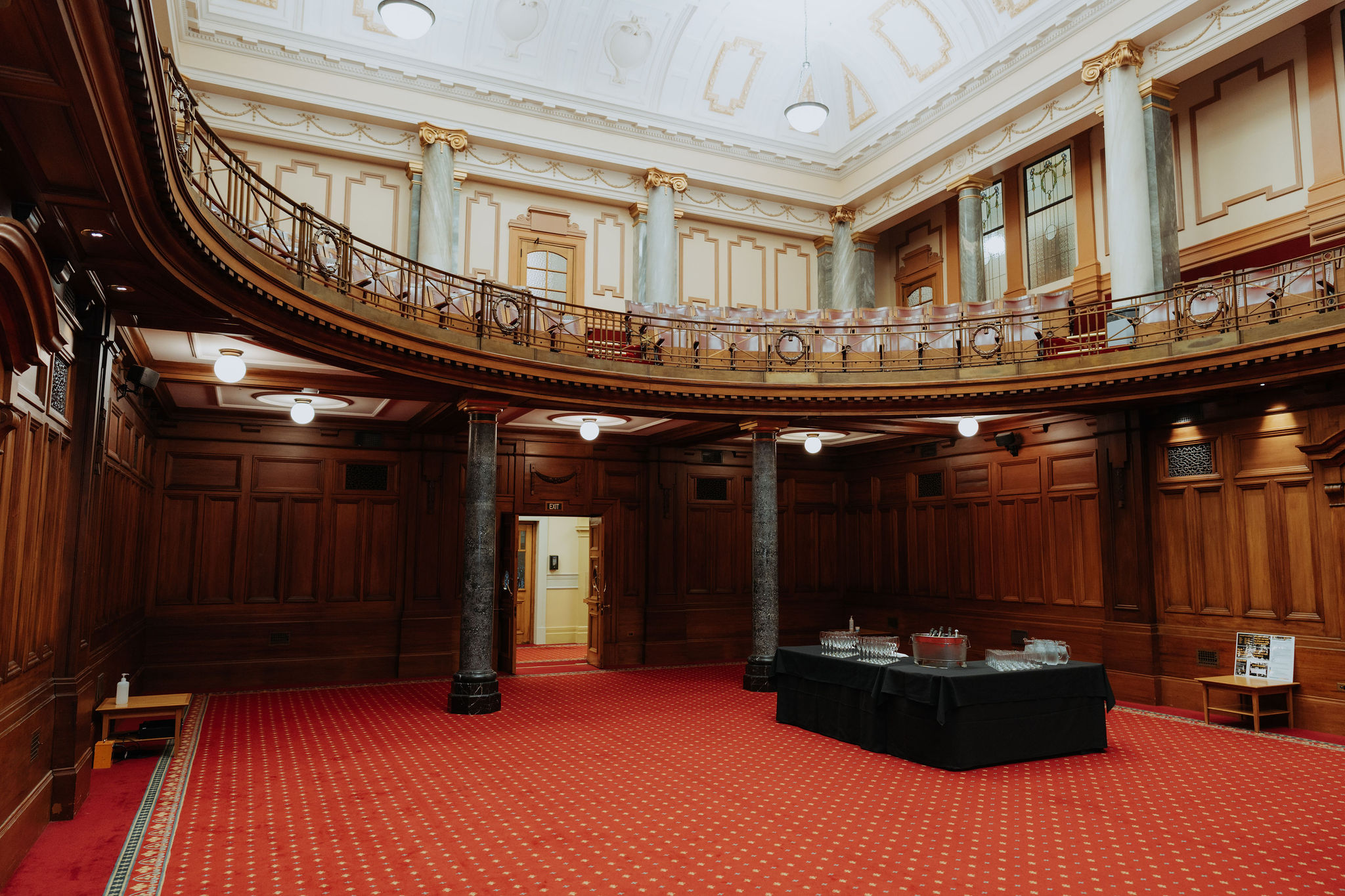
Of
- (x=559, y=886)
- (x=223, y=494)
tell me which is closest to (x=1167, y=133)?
(x=559, y=886)

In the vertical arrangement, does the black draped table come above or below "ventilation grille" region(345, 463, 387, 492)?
below

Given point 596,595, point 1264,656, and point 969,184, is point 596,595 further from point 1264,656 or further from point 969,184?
point 969,184

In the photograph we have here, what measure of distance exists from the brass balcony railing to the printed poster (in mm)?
3182

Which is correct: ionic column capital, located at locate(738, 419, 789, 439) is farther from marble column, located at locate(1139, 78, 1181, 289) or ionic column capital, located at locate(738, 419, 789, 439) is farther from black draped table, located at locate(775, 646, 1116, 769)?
marble column, located at locate(1139, 78, 1181, 289)

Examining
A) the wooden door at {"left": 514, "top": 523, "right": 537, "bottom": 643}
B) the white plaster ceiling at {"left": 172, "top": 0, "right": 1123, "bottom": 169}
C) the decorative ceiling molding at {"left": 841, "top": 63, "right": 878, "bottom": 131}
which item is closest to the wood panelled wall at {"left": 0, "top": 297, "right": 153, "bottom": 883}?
the wooden door at {"left": 514, "top": 523, "right": 537, "bottom": 643}

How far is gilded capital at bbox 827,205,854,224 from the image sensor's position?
1728 centimetres

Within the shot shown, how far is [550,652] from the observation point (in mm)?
14594

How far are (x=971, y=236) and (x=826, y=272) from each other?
11.0 ft

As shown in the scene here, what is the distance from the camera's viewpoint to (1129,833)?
5.38 meters

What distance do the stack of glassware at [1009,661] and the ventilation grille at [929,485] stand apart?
5.58m

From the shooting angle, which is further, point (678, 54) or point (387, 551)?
point (678, 54)

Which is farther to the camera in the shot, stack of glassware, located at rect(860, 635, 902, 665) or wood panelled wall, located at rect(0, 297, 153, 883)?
stack of glassware, located at rect(860, 635, 902, 665)

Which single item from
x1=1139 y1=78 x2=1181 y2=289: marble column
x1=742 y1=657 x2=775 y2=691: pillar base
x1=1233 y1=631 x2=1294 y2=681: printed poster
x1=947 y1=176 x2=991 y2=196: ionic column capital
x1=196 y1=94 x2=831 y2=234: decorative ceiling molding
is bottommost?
x1=742 y1=657 x2=775 y2=691: pillar base

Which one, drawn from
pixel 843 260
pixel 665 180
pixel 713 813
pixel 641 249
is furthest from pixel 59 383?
pixel 843 260
